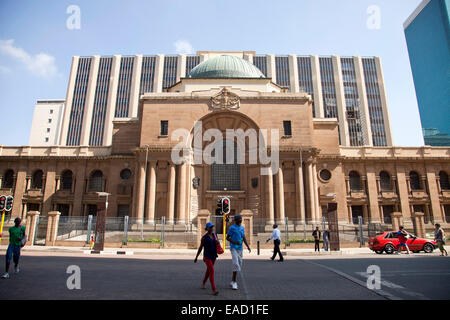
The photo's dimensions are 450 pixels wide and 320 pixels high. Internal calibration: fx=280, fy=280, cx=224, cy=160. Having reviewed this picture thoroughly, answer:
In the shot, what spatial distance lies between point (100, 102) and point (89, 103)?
102 inches

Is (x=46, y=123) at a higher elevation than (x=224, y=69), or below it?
higher

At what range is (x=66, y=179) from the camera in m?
36.4

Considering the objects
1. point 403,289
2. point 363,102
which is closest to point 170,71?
point 363,102

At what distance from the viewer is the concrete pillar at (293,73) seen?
233ft

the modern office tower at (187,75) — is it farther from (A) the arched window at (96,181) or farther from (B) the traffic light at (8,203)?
(B) the traffic light at (8,203)

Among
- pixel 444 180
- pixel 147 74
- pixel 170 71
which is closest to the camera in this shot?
pixel 444 180

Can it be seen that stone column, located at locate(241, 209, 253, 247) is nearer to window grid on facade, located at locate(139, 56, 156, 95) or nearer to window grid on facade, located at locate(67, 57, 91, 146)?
window grid on facade, located at locate(139, 56, 156, 95)

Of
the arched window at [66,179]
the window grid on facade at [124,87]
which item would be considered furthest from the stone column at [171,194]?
the window grid on facade at [124,87]

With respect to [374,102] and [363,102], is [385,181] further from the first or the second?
[374,102]

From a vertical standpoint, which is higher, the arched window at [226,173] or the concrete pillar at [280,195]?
the arched window at [226,173]

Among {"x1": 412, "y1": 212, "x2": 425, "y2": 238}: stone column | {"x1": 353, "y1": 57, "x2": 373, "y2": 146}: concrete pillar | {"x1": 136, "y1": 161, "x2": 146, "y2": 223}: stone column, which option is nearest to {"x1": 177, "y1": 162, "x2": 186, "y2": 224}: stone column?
{"x1": 136, "y1": 161, "x2": 146, "y2": 223}: stone column

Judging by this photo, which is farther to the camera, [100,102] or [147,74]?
[147,74]

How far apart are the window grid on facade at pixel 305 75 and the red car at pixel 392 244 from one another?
57.5m

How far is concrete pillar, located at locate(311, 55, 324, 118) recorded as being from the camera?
226ft
